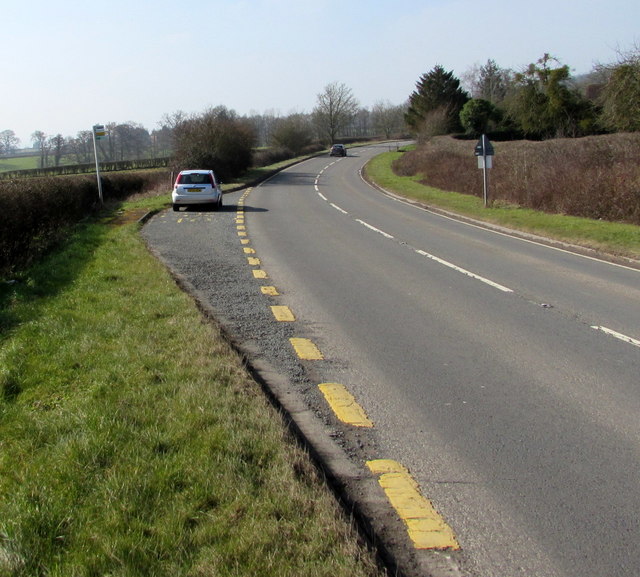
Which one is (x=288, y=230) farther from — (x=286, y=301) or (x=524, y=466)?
(x=524, y=466)

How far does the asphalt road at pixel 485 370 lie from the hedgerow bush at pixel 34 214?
2911 millimetres

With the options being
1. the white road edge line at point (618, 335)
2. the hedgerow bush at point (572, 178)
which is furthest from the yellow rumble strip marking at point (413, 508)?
the hedgerow bush at point (572, 178)

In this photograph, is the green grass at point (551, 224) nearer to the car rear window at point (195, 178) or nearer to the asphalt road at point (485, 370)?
the asphalt road at point (485, 370)

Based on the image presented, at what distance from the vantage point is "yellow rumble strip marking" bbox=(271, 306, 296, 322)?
823 centimetres

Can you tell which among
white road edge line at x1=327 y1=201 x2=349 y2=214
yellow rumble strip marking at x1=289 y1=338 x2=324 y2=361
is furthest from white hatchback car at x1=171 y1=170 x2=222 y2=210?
yellow rumble strip marking at x1=289 y1=338 x2=324 y2=361

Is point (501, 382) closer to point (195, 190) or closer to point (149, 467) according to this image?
point (149, 467)

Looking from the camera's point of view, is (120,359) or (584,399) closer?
(584,399)

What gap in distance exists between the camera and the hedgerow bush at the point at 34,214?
42.2ft

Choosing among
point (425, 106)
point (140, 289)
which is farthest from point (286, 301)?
point (425, 106)

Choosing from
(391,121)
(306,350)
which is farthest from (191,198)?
(391,121)

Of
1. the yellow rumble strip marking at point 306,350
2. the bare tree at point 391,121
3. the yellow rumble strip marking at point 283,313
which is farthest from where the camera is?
the bare tree at point 391,121

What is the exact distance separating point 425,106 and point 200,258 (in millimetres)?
70899

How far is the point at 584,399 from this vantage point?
5.40 meters

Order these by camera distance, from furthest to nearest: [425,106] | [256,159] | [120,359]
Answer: [425,106], [256,159], [120,359]
